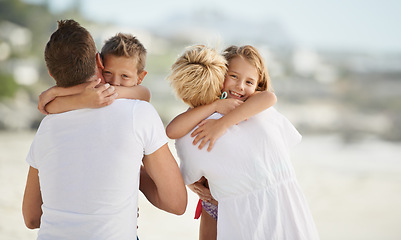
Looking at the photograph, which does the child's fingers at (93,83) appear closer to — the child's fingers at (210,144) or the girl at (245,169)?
the girl at (245,169)

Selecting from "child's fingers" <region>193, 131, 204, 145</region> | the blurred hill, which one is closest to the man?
"child's fingers" <region>193, 131, 204, 145</region>

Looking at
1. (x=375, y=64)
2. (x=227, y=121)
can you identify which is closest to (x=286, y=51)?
(x=375, y=64)

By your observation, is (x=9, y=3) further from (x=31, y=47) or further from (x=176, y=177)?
(x=176, y=177)

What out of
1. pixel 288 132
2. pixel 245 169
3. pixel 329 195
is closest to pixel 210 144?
pixel 245 169

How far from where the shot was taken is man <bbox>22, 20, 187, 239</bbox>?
1.57 metres

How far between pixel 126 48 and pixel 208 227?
0.94 meters

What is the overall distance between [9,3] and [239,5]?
881 cm

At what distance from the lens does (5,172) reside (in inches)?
289

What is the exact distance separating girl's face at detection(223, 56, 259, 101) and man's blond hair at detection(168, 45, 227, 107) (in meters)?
0.08

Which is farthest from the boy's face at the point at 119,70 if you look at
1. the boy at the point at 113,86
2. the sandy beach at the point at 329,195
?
the sandy beach at the point at 329,195

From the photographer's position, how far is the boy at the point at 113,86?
5.28 ft

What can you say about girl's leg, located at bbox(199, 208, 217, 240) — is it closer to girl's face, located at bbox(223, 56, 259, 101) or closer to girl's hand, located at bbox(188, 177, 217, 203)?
girl's hand, located at bbox(188, 177, 217, 203)

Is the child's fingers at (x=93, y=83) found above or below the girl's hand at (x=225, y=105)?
above

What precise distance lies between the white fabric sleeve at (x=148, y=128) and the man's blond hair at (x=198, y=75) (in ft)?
1.00
